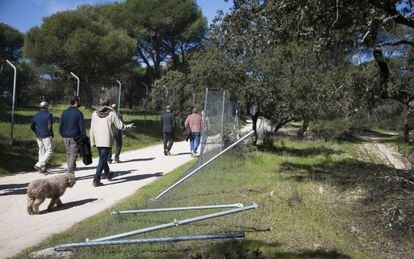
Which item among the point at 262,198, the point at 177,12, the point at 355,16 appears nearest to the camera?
the point at 262,198

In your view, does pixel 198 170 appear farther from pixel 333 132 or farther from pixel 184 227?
pixel 333 132

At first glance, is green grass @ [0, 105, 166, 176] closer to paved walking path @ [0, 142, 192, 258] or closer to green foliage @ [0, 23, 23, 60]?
paved walking path @ [0, 142, 192, 258]

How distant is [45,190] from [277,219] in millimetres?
3877

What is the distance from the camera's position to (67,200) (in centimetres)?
838

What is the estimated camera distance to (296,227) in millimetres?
6973

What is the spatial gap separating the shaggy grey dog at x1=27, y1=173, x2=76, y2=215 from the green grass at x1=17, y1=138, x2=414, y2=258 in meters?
0.92

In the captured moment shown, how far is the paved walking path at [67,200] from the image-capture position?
6239 millimetres

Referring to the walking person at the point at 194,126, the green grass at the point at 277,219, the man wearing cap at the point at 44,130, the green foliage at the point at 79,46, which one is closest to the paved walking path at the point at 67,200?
the green grass at the point at 277,219

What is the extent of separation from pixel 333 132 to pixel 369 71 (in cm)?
639

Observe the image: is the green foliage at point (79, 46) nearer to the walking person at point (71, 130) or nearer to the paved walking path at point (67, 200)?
the paved walking path at point (67, 200)

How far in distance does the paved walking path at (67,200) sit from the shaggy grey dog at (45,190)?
0.16m

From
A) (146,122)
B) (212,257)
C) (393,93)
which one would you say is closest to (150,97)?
(146,122)

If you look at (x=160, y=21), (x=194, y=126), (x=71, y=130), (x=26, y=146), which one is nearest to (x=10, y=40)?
(x=160, y=21)

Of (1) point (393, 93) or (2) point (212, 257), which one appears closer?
(2) point (212, 257)
